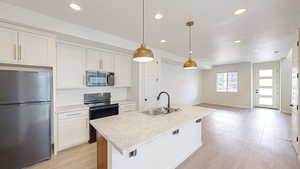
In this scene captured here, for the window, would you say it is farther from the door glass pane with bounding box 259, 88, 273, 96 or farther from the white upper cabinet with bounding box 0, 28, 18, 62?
the white upper cabinet with bounding box 0, 28, 18, 62

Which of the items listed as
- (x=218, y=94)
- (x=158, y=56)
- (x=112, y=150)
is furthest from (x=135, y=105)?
A: (x=218, y=94)

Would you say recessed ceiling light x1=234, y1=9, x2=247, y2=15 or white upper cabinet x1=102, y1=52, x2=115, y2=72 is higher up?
recessed ceiling light x1=234, y1=9, x2=247, y2=15

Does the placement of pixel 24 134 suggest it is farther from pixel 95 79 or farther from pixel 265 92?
pixel 265 92

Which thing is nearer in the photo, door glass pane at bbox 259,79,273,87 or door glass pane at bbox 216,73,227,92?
door glass pane at bbox 259,79,273,87

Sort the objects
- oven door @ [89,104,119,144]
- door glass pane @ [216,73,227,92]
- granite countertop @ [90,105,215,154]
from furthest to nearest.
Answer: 1. door glass pane @ [216,73,227,92]
2. oven door @ [89,104,119,144]
3. granite countertop @ [90,105,215,154]

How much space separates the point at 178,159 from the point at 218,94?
7011 mm

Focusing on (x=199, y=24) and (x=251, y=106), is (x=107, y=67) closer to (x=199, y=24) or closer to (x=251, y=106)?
(x=199, y=24)

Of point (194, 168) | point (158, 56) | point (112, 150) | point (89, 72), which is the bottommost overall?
point (194, 168)

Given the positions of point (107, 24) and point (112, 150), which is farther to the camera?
point (107, 24)

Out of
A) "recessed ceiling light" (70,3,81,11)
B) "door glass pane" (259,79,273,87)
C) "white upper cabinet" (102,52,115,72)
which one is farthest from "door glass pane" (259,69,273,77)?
"recessed ceiling light" (70,3,81,11)

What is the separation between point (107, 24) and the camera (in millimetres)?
2580

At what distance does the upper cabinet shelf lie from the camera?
9.21ft

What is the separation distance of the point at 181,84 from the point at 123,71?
4024mm

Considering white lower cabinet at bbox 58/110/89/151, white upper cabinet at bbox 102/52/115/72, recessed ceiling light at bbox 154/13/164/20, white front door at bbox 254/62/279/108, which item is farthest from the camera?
white front door at bbox 254/62/279/108
